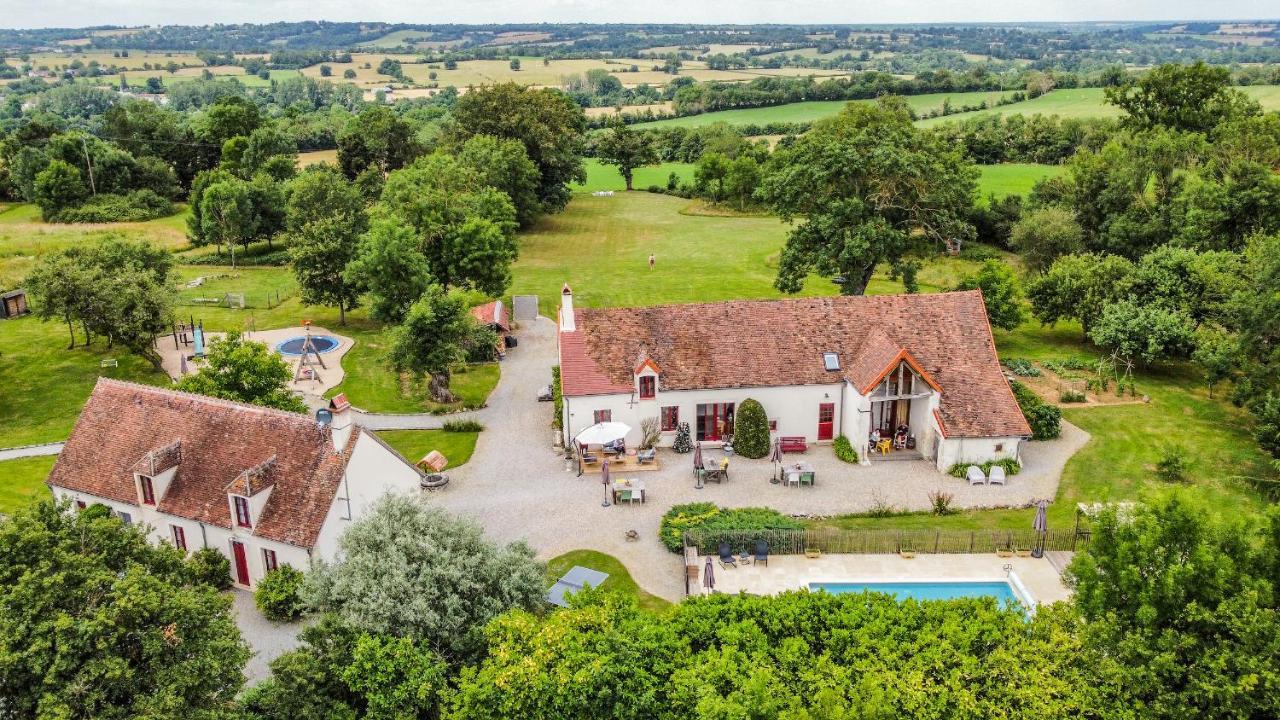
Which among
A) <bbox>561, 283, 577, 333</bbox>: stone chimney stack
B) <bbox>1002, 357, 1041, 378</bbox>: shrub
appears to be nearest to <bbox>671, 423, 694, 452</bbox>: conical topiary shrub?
<bbox>561, 283, 577, 333</bbox>: stone chimney stack

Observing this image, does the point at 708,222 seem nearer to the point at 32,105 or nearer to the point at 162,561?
the point at 162,561

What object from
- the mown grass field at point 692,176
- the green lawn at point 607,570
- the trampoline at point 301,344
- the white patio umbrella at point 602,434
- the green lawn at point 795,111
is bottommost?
the green lawn at point 607,570

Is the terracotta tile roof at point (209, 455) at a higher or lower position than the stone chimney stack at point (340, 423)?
lower

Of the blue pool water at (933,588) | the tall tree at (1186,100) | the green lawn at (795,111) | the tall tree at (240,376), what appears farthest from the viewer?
the green lawn at (795,111)

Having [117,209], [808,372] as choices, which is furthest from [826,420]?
[117,209]

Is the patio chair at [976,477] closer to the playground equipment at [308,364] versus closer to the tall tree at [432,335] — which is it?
the tall tree at [432,335]

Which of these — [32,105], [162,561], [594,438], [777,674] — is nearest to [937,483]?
[594,438]

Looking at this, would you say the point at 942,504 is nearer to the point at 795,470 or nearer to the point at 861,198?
the point at 795,470

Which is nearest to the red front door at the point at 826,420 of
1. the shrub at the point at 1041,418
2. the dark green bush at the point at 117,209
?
the shrub at the point at 1041,418
